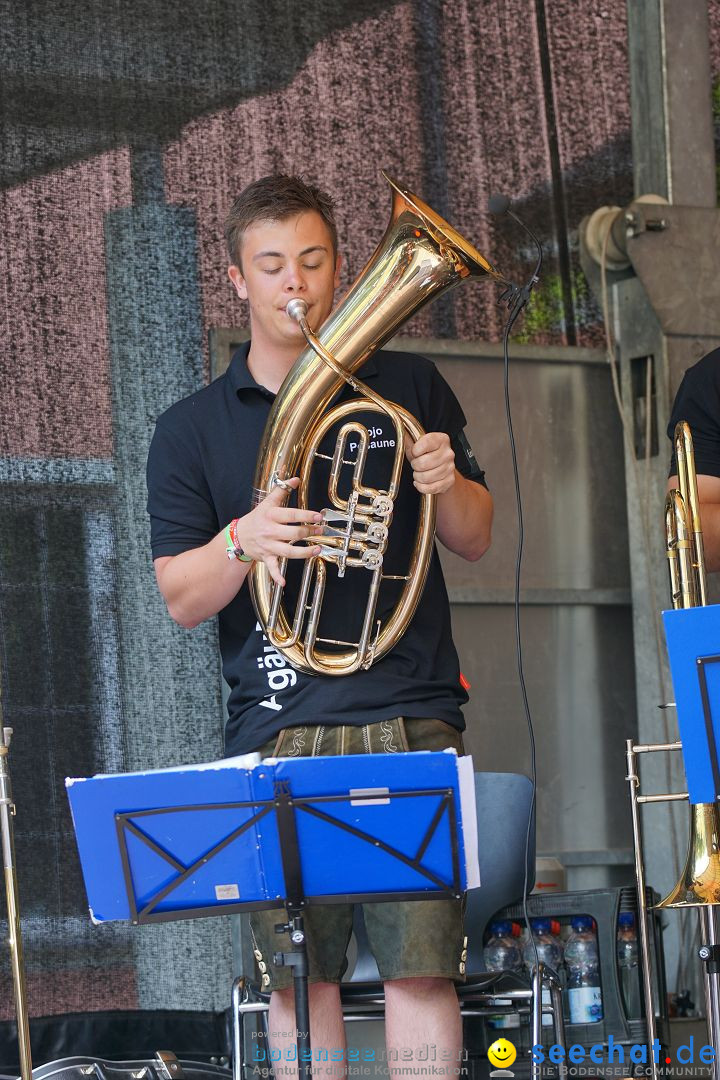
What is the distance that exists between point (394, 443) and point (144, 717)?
5.35 feet

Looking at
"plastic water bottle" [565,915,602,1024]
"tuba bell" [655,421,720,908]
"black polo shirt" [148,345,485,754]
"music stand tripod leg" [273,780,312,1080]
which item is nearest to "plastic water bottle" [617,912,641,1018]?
"plastic water bottle" [565,915,602,1024]

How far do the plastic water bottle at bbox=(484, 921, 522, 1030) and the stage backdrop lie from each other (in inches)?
36.6

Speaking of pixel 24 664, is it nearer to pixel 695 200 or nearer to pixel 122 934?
pixel 122 934

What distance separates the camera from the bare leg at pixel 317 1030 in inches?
105

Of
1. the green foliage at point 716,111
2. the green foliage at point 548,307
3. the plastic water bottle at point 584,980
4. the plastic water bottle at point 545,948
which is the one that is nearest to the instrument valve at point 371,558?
the plastic water bottle at point 545,948

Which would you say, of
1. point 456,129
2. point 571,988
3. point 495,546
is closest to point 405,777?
point 571,988

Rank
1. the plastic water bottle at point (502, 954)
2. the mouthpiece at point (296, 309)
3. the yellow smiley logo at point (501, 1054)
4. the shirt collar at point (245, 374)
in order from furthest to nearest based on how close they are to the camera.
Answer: the plastic water bottle at point (502, 954) → the yellow smiley logo at point (501, 1054) → the shirt collar at point (245, 374) → the mouthpiece at point (296, 309)

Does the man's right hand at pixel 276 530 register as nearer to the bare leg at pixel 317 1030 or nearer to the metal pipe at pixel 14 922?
the metal pipe at pixel 14 922

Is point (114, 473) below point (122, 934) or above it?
above

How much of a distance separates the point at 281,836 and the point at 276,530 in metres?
0.55

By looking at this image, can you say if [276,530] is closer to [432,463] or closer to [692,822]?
[432,463]

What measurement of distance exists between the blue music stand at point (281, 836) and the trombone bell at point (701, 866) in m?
0.55

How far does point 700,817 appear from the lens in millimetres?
2887

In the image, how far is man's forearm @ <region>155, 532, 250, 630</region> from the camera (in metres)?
2.77
